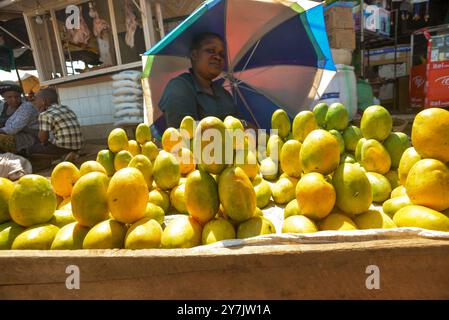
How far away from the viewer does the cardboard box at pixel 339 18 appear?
585cm

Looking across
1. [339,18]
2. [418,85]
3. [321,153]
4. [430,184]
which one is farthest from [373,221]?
[418,85]

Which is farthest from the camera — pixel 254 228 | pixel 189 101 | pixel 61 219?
pixel 189 101

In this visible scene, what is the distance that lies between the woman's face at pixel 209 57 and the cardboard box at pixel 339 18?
10.2 ft

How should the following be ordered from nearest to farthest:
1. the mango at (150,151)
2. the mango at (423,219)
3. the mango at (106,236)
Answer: the mango at (423,219) < the mango at (106,236) < the mango at (150,151)

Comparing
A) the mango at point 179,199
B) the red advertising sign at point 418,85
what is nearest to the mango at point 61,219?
the mango at point 179,199

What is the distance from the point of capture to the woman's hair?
402cm

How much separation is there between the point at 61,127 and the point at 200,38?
3743 millimetres

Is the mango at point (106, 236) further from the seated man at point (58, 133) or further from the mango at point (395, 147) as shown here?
the seated man at point (58, 133)

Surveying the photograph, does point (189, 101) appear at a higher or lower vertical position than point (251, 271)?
higher

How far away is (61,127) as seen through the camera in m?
5.93

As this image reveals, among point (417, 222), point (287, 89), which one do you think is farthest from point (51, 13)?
point (417, 222)

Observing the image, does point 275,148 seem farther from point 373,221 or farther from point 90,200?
point 90,200

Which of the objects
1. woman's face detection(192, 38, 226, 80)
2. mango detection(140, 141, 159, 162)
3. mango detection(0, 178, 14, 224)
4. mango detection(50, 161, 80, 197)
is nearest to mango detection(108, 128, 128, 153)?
mango detection(140, 141, 159, 162)
